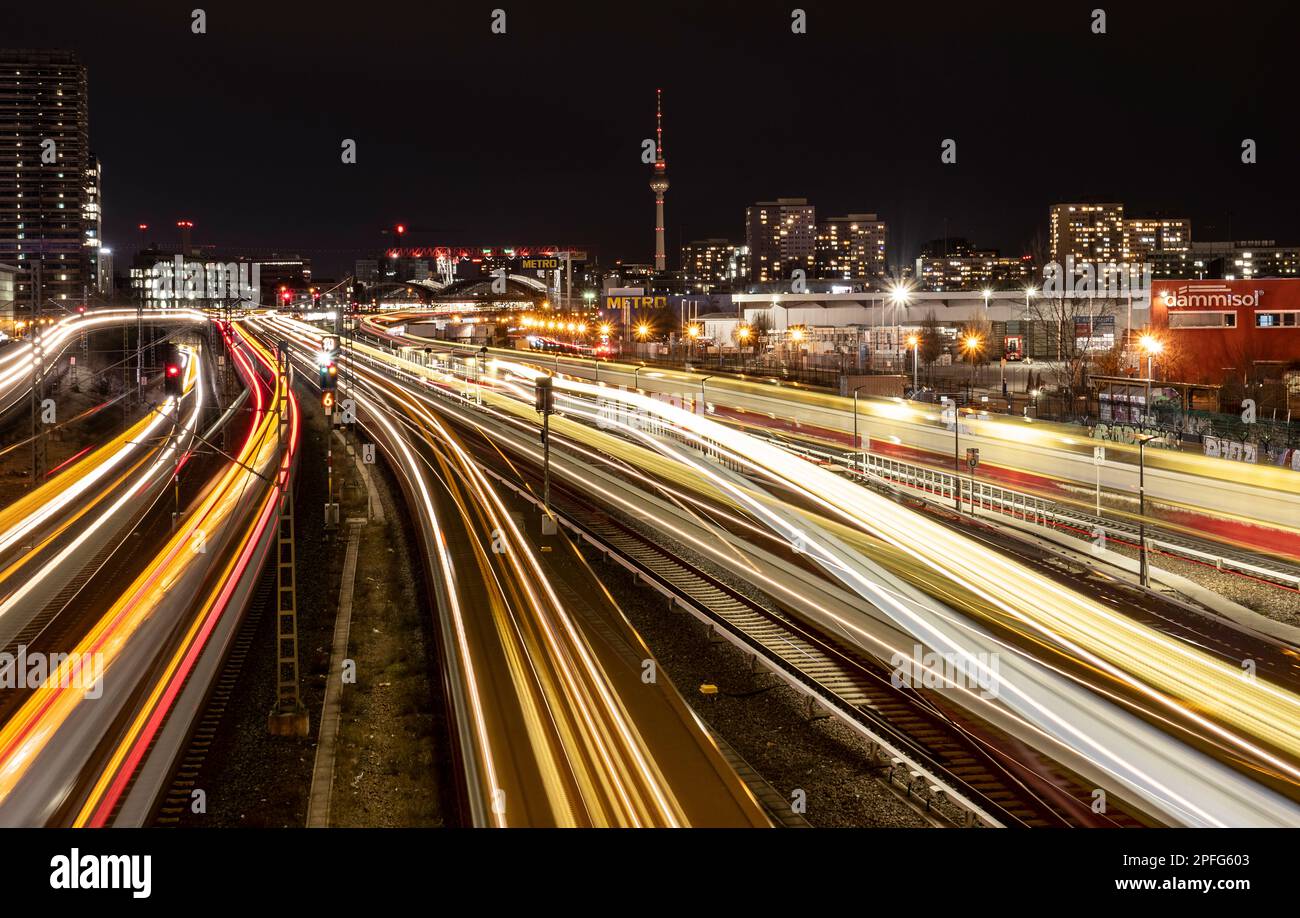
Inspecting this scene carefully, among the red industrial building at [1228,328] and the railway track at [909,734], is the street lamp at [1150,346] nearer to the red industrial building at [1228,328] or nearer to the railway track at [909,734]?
the red industrial building at [1228,328]

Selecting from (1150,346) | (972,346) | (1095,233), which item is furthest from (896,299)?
(1095,233)

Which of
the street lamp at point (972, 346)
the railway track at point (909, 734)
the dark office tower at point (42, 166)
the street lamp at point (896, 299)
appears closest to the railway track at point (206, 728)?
the railway track at point (909, 734)

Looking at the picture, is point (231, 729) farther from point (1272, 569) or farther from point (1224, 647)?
point (1272, 569)

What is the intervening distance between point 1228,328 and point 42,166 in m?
112

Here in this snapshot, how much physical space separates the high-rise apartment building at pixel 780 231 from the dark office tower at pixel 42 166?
109 metres

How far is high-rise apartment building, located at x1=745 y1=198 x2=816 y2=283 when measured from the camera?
188875 millimetres

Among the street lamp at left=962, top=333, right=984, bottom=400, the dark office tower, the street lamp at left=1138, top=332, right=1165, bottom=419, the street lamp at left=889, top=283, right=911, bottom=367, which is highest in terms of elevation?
the dark office tower

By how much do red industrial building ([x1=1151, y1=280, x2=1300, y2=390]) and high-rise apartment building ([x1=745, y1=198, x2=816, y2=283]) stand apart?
502 ft

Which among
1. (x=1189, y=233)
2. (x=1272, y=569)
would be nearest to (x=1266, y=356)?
(x=1272, y=569)

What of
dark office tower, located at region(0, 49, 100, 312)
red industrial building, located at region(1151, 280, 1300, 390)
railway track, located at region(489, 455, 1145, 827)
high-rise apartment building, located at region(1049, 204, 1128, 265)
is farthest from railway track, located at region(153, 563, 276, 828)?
high-rise apartment building, located at region(1049, 204, 1128, 265)

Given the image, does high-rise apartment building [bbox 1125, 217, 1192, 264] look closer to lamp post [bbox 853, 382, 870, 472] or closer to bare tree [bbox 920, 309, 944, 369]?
bare tree [bbox 920, 309, 944, 369]

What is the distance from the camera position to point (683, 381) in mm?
39469

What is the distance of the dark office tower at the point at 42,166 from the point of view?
109 meters

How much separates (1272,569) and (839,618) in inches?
271
